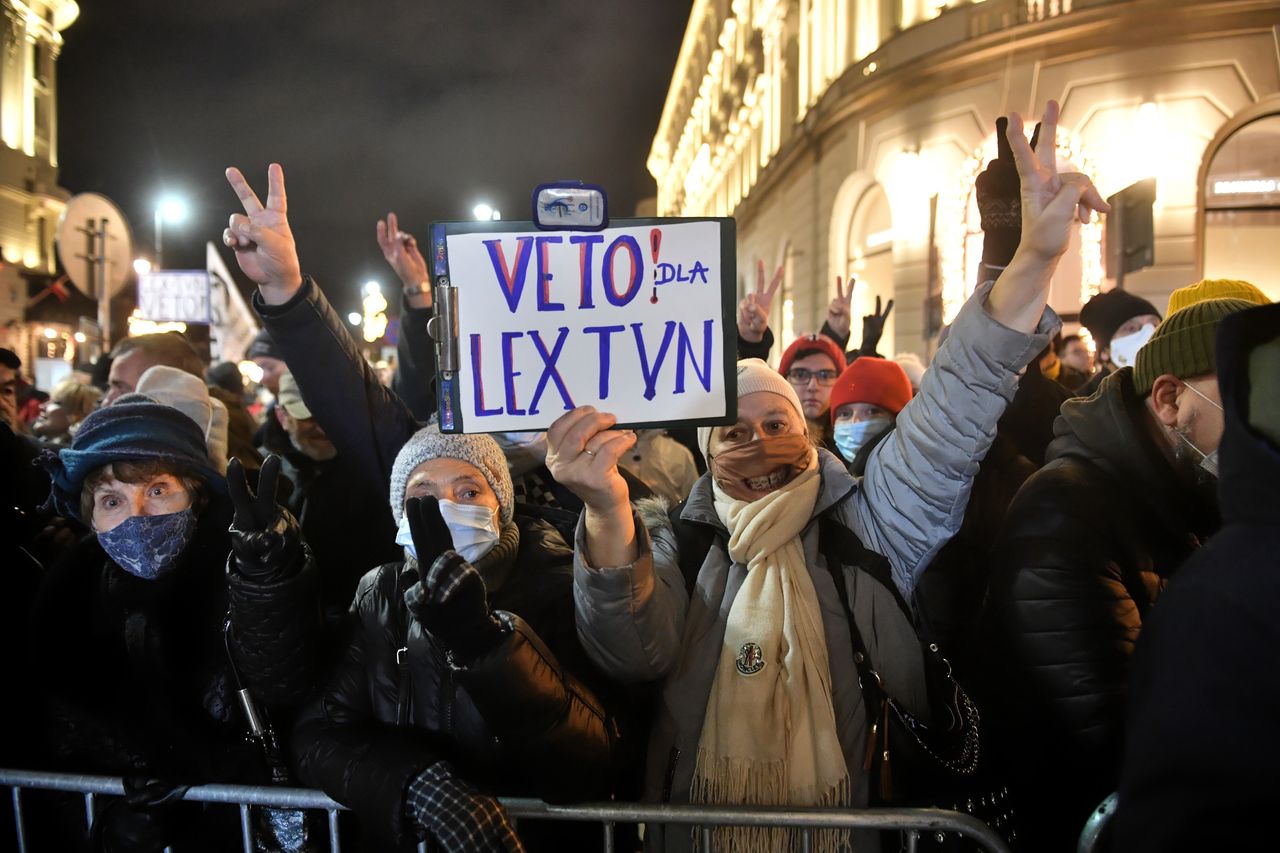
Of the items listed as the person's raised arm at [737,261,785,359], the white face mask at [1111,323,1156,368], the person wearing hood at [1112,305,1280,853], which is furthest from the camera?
the white face mask at [1111,323,1156,368]

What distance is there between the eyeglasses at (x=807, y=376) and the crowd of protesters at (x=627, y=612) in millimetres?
2102

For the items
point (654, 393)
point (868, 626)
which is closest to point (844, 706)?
point (868, 626)

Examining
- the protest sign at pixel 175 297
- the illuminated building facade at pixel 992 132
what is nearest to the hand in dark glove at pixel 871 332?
the illuminated building facade at pixel 992 132

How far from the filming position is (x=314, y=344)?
2477 millimetres

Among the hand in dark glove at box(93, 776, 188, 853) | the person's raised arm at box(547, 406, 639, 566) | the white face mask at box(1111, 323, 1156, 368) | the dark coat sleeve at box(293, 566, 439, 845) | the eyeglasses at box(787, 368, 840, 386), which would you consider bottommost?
the hand in dark glove at box(93, 776, 188, 853)

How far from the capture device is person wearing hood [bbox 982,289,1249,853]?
1.88 meters

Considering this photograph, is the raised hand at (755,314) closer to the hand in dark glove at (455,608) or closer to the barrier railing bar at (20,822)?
the hand in dark glove at (455,608)

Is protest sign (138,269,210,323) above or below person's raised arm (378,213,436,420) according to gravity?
above

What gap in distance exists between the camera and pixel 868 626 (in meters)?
1.98

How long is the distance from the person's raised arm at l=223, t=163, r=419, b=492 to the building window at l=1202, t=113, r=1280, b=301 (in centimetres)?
1261

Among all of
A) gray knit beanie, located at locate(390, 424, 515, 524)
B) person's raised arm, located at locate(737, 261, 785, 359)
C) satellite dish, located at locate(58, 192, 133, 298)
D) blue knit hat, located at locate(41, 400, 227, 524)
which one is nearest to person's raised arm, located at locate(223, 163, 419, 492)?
blue knit hat, located at locate(41, 400, 227, 524)

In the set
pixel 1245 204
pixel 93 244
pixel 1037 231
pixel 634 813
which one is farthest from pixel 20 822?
pixel 1245 204

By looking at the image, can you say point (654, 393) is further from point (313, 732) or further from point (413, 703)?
point (313, 732)

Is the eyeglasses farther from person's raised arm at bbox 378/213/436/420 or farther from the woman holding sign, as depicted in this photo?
the woman holding sign
